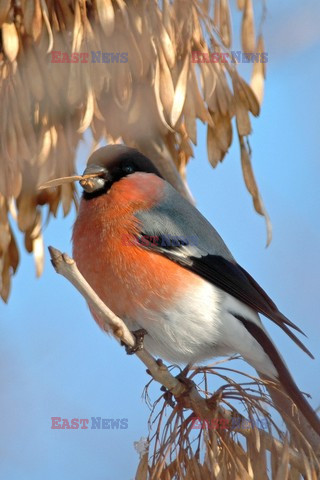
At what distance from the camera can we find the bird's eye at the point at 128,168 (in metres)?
2.95

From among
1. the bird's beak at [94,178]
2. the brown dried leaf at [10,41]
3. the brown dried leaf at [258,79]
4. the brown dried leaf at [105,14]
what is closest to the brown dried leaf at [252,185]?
the brown dried leaf at [258,79]

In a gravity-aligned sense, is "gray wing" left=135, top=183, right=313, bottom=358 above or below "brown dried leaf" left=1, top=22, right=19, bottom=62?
below

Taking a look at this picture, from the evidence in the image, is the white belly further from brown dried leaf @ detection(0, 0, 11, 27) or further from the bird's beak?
brown dried leaf @ detection(0, 0, 11, 27)

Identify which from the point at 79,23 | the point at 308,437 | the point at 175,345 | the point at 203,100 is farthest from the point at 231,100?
the point at 308,437

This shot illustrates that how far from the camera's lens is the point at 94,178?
9.55 feet

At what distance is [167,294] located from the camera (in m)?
2.65

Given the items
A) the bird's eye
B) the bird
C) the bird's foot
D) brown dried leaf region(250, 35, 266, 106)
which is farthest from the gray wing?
brown dried leaf region(250, 35, 266, 106)

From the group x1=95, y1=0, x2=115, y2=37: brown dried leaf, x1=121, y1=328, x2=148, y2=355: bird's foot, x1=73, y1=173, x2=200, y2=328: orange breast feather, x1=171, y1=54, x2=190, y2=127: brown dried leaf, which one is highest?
x1=95, y1=0, x2=115, y2=37: brown dried leaf

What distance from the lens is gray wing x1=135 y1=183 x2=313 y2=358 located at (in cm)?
276

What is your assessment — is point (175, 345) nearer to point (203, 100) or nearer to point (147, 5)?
point (203, 100)

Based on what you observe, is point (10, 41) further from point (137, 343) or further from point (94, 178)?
point (137, 343)

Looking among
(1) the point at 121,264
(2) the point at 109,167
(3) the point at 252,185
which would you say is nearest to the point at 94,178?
(2) the point at 109,167

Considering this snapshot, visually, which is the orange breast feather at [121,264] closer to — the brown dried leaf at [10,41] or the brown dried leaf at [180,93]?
the brown dried leaf at [180,93]

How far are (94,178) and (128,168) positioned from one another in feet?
0.43
